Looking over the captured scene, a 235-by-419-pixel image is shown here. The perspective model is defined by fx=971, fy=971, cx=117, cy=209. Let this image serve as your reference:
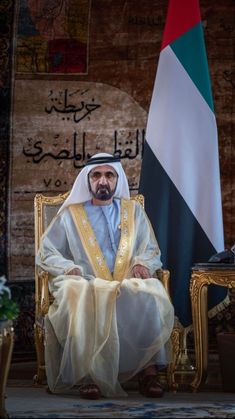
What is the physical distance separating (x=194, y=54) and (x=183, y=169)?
939 mm

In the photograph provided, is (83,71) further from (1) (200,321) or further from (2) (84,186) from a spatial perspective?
(1) (200,321)

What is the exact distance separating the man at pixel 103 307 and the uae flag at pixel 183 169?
28.4 inches

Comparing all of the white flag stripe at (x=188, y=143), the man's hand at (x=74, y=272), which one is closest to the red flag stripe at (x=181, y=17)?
the white flag stripe at (x=188, y=143)

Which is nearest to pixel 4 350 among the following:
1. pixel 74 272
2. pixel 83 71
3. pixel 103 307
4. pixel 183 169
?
pixel 103 307

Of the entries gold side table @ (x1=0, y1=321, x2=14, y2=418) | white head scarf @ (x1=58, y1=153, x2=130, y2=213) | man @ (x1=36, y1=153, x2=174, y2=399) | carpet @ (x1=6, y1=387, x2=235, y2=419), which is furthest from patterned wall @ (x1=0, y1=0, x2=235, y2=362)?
gold side table @ (x1=0, y1=321, x2=14, y2=418)

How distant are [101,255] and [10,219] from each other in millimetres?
1849

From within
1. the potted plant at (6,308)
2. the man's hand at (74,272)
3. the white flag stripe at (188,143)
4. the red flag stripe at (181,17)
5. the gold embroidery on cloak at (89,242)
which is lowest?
the potted plant at (6,308)

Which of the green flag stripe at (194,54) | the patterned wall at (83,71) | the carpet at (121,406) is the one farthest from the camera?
the patterned wall at (83,71)

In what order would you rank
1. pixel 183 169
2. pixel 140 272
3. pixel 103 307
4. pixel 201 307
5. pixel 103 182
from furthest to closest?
pixel 183 169
pixel 103 182
pixel 201 307
pixel 140 272
pixel 103 307

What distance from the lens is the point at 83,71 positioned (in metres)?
8.41

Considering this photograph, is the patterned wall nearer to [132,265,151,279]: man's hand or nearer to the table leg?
the table leg

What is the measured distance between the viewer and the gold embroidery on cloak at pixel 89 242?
256 inches

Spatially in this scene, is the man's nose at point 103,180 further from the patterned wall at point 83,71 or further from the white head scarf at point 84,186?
the patterned wall at point 83,71

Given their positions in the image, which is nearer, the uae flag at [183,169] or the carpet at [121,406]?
the carpet at [121,406]
